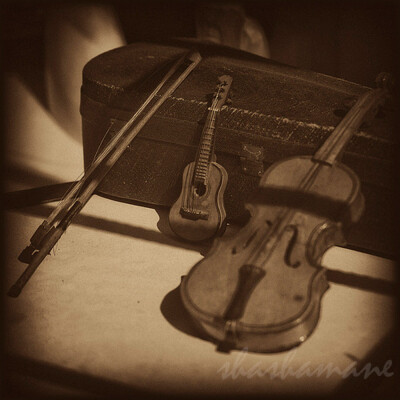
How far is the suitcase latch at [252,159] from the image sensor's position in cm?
188

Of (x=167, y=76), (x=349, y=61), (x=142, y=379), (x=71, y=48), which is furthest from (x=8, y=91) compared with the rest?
(x=142, y=379)

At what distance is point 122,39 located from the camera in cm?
321

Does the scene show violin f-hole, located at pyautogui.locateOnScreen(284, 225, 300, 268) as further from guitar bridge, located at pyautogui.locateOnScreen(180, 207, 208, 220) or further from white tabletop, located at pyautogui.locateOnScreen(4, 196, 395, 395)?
guitar bridge, located at pyautogui.locateOnScreen(180, 207, 208, 220)

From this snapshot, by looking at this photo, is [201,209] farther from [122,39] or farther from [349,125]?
[122,39]

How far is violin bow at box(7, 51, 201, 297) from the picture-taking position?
1634 millimetres

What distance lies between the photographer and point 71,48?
9.82 feet

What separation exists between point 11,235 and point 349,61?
2.10m

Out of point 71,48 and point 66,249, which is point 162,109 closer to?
point 66,249

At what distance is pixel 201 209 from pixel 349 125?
59 cm

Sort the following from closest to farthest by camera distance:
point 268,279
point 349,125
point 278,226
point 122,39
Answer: point 268,279, point 278,226, point 349,125, point 122,39

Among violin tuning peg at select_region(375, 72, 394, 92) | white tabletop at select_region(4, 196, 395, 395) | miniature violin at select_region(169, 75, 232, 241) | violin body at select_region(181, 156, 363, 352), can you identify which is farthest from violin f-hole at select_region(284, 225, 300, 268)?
violin tuning peg at select_region(375, 72, 394, 92)

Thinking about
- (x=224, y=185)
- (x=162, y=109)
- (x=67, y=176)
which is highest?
(x=162, y=109)

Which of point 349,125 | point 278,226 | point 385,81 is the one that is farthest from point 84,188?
point 385,81

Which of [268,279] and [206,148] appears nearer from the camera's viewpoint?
[268,279]
